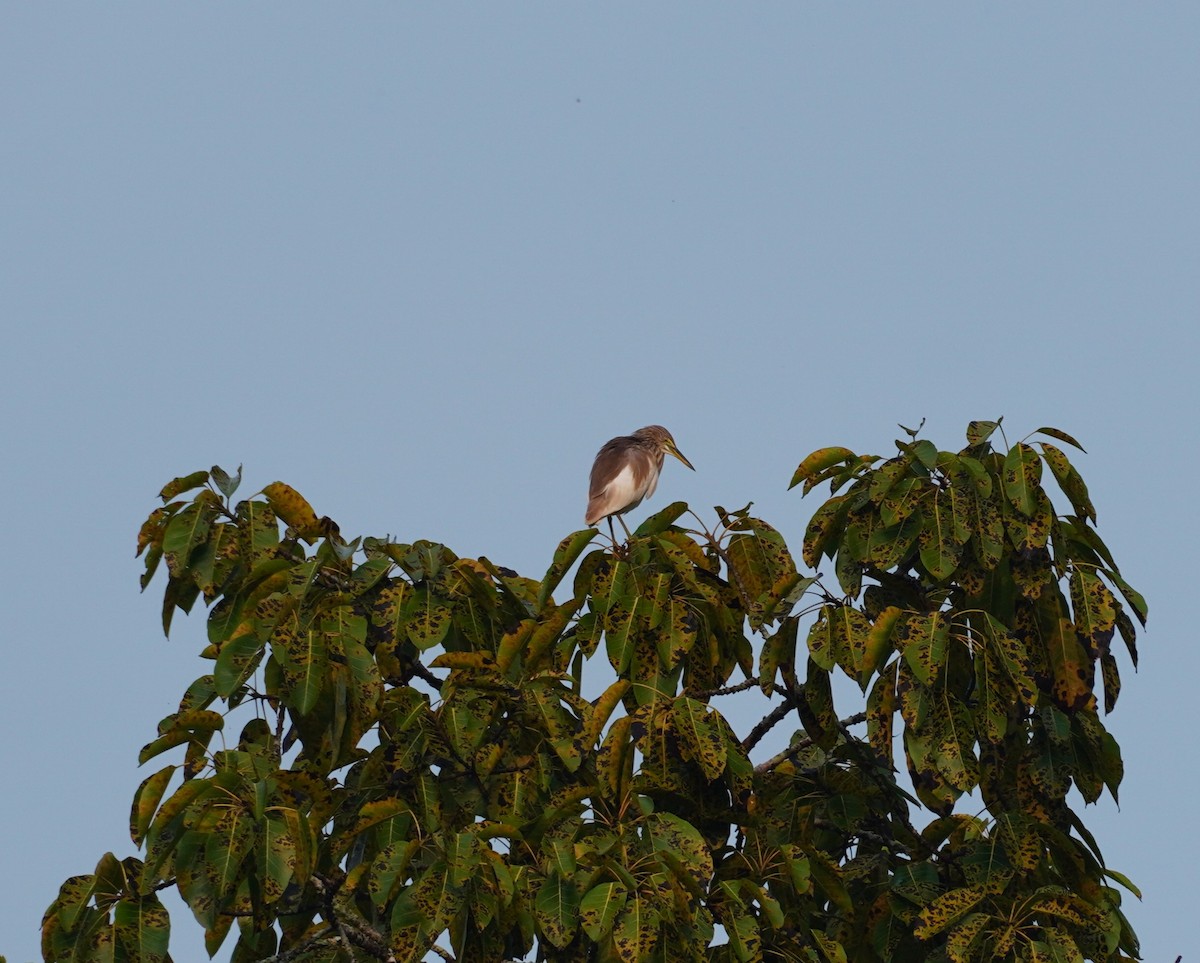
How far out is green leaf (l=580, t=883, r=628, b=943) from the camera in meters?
4.09

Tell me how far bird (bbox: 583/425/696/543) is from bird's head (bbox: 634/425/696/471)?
238 millimetres

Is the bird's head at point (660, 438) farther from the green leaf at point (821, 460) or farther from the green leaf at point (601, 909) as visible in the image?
the green leaf at point (601, 909)

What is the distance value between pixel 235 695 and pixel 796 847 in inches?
67.9

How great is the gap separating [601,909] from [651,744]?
724 mm

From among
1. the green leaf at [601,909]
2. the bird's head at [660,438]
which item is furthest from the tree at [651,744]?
the bird's head at [660,438]

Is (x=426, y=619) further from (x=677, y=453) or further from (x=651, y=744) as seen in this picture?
(x=677, y=453)

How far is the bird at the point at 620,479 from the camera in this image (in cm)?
937

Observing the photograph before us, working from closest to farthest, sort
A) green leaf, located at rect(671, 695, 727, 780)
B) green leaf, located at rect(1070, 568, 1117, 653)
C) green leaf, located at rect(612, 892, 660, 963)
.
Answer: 1. green leaf, located at rect(612, 892, 660, 963)
2. green leaf, located at rect(671, 695, 727, 780)
3. green leaf, located at rect(1070, 568, 1117, 653)

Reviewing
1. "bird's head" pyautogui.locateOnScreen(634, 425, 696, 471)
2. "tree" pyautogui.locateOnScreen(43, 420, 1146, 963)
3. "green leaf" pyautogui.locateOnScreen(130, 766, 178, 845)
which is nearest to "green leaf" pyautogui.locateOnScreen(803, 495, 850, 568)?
"tree" pyautogui.locateOnScreen(43, 420, 1146, 963)

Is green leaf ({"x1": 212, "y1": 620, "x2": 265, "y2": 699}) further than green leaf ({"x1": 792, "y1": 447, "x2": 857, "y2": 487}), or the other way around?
green leaf ({"x1": 792, "y1": 447, "x2": 857, "y2": 487})

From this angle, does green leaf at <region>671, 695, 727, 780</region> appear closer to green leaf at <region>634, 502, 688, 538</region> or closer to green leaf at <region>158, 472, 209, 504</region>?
green leaf at <region>634, 502, 688, 538</region>

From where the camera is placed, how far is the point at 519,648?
16.5ft

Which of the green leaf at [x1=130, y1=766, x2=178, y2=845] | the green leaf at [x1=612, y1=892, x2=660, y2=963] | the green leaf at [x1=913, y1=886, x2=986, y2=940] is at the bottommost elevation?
the green leaf at [x1=612, y1=892, x2=660, y2=963]

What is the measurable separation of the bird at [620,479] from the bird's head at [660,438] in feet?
0.78
